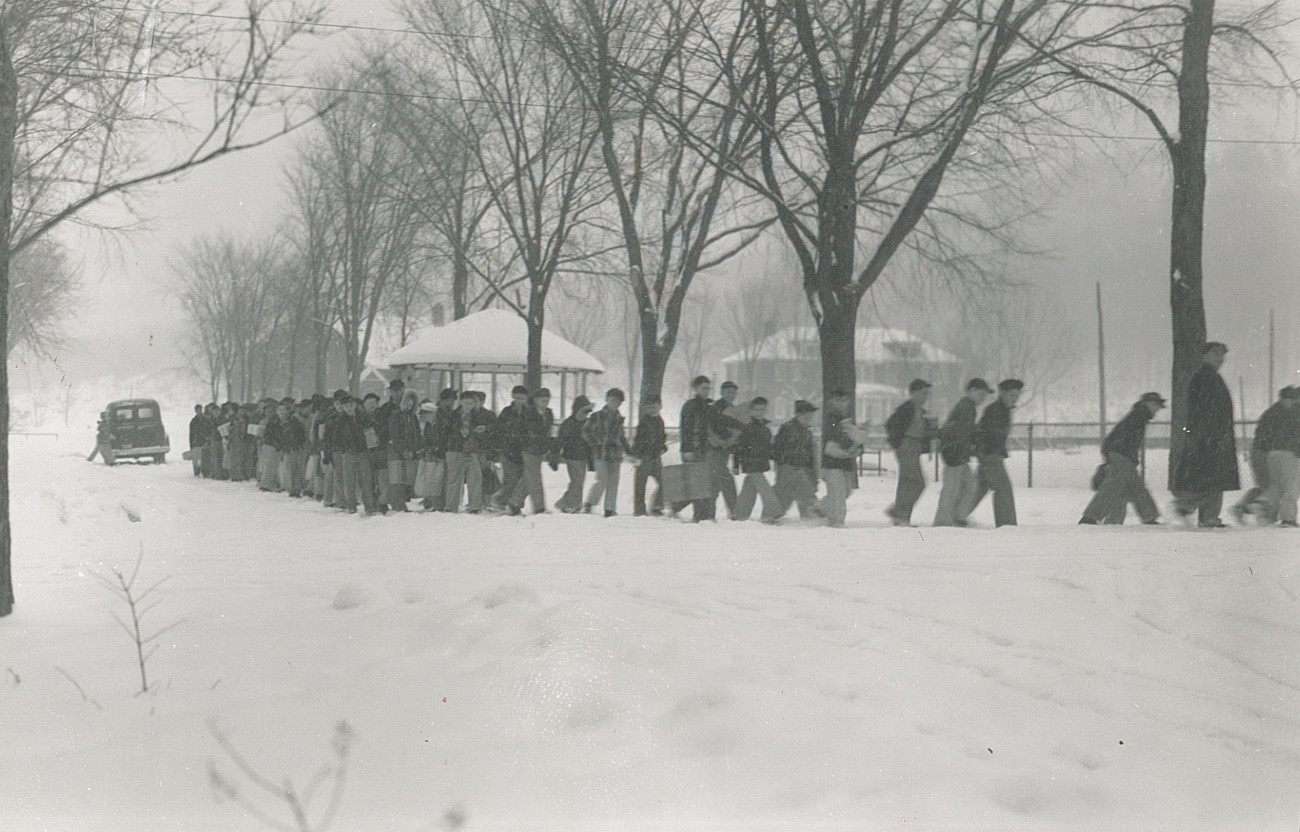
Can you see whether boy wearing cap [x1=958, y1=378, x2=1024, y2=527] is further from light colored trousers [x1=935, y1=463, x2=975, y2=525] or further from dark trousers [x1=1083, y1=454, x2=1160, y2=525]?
dark trousers [x1=1083, y1=454, x2=1160, y2=525]

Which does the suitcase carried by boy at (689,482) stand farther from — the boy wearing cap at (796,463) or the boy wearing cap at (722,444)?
the boy wearing cap at (796,463)

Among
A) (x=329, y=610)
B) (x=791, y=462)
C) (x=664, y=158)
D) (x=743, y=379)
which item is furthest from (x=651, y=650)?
(x=743, y=379)

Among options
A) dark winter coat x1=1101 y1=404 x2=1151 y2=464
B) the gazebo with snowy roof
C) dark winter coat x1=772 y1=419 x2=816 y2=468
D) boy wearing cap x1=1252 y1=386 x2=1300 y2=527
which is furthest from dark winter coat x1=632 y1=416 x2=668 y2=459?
the gazebo with snowy roof

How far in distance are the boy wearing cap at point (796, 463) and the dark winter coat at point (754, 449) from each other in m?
0.10

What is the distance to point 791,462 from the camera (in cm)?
1220

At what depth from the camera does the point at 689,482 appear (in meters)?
12.4

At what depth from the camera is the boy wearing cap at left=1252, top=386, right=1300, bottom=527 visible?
1032 cm

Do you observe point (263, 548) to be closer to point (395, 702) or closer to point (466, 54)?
point (395, 702)

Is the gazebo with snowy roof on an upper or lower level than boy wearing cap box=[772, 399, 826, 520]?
upper

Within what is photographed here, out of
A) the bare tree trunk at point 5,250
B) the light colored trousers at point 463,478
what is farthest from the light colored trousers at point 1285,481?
the bare tree trunk at point 5,250

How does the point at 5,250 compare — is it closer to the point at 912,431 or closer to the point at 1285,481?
the point at 912,431

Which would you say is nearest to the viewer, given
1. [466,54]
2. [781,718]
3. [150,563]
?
[781,718]

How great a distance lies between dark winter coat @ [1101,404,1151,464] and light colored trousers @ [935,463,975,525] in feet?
4.34

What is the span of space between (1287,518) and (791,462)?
4.80 meters
